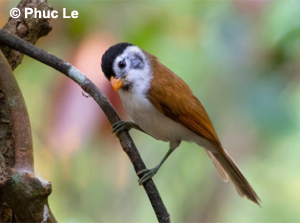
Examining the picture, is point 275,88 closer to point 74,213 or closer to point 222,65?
point 222,65

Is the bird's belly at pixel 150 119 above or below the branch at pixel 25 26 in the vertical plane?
below

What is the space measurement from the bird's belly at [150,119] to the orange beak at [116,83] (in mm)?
77

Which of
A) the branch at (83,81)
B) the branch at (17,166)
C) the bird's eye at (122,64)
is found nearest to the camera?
Answer: the branch at (17,166)

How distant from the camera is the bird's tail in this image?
2.19 m

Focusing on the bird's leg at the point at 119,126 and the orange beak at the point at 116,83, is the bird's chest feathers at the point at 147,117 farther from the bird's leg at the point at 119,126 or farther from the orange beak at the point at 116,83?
the bird's leg at the point at 119,126

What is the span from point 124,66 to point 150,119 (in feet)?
0.79

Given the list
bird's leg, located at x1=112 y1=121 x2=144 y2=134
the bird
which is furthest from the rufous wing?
bird's leg, located at x1=112 y1=121 x2=144 y2=134

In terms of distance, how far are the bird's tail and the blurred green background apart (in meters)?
0.18


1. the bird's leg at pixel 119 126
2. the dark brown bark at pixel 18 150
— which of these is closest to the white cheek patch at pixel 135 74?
the bird's leg at pixel 119 126

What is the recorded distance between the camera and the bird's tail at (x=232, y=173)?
219 cm

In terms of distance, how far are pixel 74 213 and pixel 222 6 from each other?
3.84 ft

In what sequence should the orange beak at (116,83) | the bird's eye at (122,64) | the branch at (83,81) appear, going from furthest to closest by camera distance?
the bird's eye at (122,64) → the orange beak at (116,83) → the branch at (83,81)

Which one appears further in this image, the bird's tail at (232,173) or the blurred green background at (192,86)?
the bird's tail at (232,173)

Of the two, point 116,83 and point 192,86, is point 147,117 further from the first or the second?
point 192,86
